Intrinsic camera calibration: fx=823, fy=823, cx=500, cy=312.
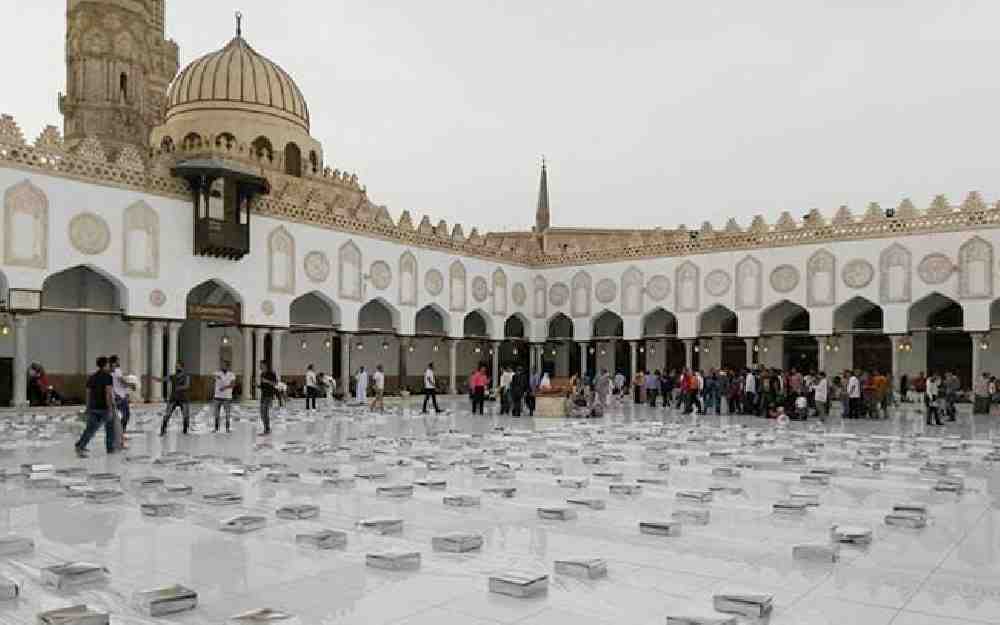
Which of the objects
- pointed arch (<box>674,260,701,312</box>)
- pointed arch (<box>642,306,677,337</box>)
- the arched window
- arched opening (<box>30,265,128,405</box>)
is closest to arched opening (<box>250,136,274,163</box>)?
the arched window

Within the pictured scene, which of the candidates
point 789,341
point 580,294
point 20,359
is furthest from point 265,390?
point 789,341

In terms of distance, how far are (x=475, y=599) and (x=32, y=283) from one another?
16.6 meters

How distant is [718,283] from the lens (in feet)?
84.7

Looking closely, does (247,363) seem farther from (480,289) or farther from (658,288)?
(658,288)

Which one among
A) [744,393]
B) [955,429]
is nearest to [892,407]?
[744,393]

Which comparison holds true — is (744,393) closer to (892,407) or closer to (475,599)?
(892,407)

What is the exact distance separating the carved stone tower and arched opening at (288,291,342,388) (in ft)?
27.5

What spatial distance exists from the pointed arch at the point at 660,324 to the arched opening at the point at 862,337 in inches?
216

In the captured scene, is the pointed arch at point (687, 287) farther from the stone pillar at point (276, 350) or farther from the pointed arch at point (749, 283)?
the stone pillar at point (276, 350)

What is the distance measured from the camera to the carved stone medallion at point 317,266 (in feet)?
73.0

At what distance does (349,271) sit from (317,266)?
3.47ft

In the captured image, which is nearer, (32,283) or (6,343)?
(32,283)

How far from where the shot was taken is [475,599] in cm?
341

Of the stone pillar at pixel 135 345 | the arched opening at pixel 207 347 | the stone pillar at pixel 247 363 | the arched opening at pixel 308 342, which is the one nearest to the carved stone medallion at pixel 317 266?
the arched opening at pixel 308 342
